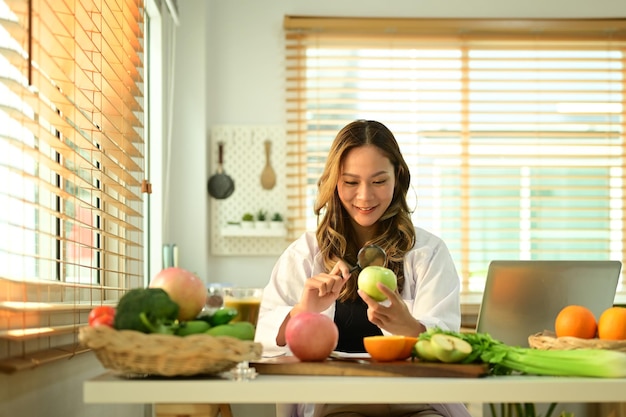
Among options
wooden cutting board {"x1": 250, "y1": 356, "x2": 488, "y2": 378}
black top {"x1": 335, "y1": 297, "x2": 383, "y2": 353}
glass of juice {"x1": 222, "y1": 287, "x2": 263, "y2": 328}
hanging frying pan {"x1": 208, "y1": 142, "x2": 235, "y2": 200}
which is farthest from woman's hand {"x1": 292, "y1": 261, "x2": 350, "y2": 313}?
hanging frying pan {"x1": 208, "y1": 142, "x2": 235, "y2": 200}

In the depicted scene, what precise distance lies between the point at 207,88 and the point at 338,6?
90cm

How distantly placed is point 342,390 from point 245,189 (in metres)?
3.47

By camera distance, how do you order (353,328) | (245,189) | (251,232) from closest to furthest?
(353,328), (251,232), (245,189)

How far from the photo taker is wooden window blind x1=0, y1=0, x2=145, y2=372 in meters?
1.60

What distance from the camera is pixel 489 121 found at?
4906 mm

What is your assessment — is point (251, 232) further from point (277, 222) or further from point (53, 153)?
point (53, 153)

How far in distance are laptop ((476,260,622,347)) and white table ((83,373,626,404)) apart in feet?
3.51

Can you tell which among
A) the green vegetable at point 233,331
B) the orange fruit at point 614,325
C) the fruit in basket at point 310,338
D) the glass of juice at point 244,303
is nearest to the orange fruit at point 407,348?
the fruit in basket at point 310,338

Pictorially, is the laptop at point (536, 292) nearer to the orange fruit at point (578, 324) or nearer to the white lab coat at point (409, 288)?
the white lab coat at point (409, 288)

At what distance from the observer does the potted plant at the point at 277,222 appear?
15.3 feet

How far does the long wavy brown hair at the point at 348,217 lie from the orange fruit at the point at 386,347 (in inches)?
33.1

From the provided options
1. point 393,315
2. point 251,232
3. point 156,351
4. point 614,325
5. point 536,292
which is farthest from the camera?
point 251,232

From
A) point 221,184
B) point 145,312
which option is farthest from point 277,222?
point 145,312

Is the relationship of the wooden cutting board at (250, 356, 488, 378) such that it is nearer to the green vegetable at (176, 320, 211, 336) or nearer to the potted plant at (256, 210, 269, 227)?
the green vegetable at (176, 320, 211, 336)
